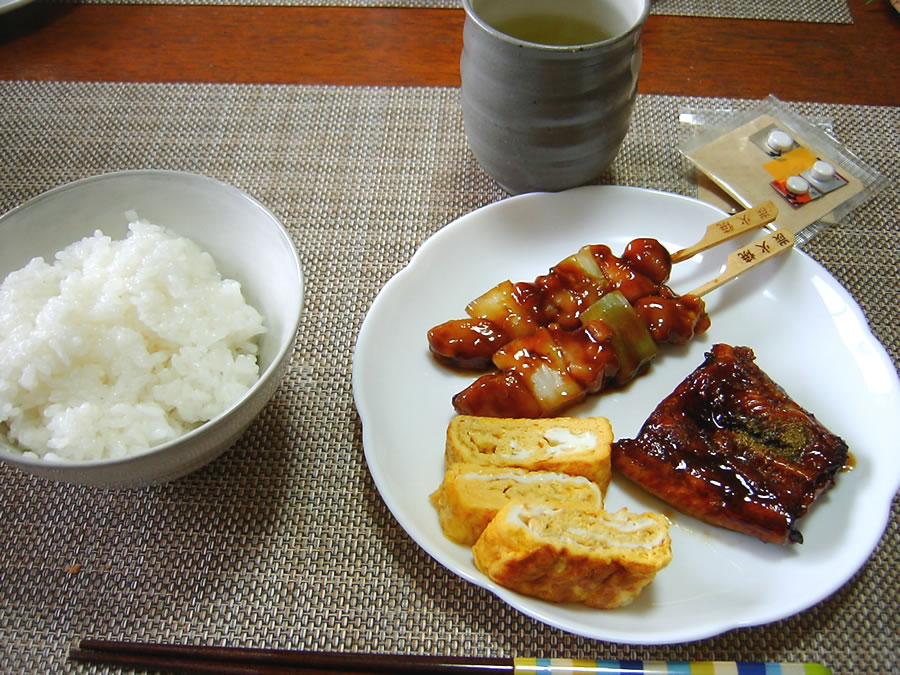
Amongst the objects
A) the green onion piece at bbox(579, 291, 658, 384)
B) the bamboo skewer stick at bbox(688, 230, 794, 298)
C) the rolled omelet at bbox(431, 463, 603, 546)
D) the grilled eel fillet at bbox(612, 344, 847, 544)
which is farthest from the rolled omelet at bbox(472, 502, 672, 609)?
the bamboo skewer stick at bbox(688, 230, 794, 298)

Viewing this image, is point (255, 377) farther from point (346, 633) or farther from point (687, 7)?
point (687, 7)

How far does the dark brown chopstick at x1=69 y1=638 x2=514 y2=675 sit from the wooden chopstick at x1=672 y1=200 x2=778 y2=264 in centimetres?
134

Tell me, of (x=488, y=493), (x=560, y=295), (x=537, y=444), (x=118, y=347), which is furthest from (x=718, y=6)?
(x=118, y=347)

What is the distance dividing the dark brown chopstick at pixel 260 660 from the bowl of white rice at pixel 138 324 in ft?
1.26

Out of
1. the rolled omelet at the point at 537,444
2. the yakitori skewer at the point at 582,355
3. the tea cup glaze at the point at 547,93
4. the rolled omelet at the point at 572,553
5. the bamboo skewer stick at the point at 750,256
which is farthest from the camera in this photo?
the bamboo skewer stick at the point at 750,256

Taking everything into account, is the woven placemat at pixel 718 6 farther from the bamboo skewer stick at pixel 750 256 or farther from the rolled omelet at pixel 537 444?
the rolled omelet at pixel 537 444

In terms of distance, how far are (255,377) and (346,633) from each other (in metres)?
0.65

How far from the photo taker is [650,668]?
4.78ft

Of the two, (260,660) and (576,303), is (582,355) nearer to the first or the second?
(576,303)

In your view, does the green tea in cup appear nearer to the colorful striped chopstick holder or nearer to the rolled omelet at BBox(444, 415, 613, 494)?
the rolled omelet at BBox(444, 415, 613, 494)

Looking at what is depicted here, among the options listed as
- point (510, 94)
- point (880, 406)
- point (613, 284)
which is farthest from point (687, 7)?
point (880, 406)

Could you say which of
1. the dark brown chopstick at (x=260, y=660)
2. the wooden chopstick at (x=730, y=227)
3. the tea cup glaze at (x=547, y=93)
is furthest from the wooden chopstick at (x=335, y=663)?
the tea cup glaze at (x=547, y=93)

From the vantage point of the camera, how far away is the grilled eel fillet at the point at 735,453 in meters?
1.62

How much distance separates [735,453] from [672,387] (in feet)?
0.97
